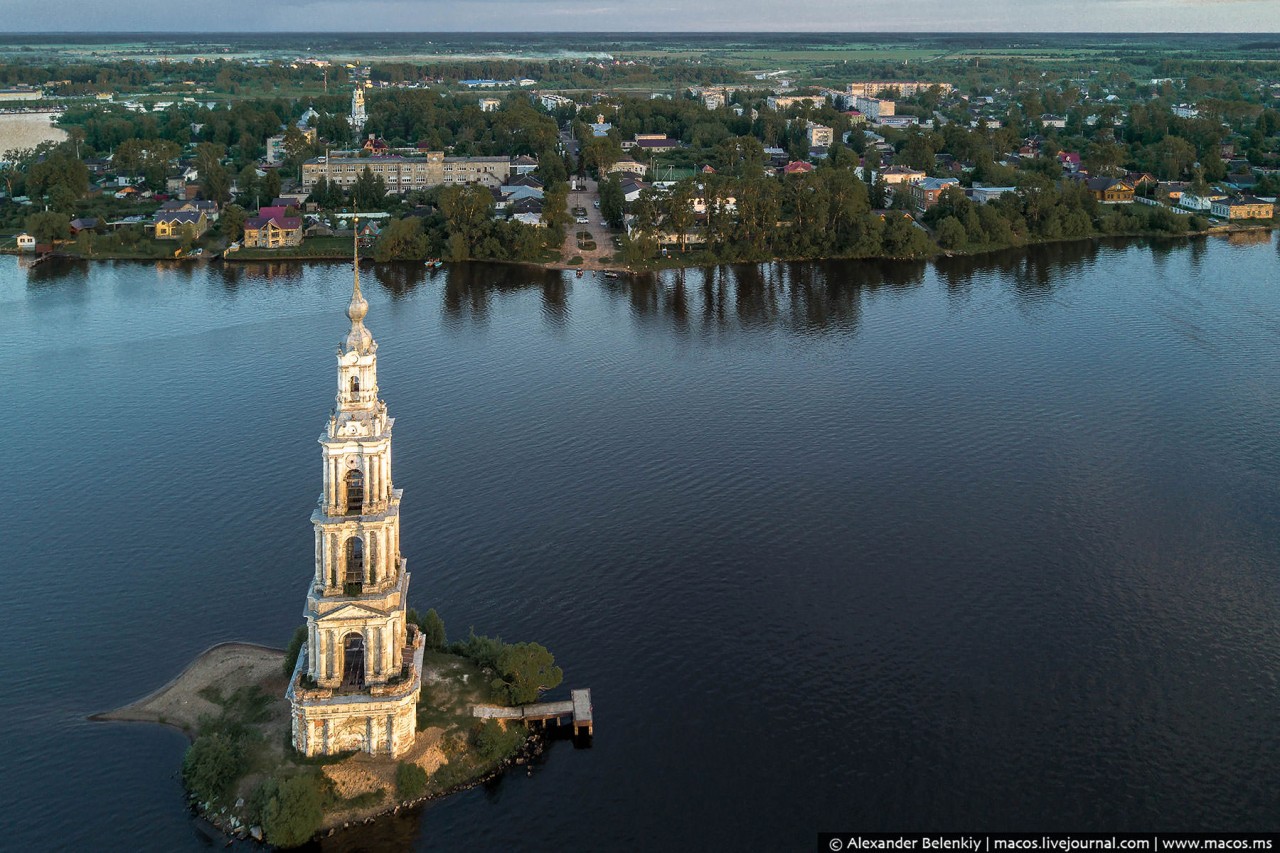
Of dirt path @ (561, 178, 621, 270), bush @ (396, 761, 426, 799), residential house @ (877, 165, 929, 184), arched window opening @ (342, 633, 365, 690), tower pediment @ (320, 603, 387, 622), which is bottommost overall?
bush @ (396, 761, 426, 799)

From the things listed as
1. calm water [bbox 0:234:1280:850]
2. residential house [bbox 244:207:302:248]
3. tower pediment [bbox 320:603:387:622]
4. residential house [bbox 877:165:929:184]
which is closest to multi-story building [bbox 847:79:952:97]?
residential house [bbox 877:165:929:184]

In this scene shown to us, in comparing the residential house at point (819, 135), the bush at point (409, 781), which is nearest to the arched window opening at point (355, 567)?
the bush at point (409, 781)

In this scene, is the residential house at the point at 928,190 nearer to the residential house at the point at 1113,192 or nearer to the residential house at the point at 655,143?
the residential house at the point at 1113,192

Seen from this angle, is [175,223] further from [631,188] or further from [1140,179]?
[1140,179]

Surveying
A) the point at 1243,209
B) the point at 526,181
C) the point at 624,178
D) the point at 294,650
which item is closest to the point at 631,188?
the point at 624,178

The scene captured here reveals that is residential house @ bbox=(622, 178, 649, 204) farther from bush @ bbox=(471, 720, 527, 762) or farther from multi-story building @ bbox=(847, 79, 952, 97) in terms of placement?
multi-story building @ bbox=(847, 79, 952, 97)
